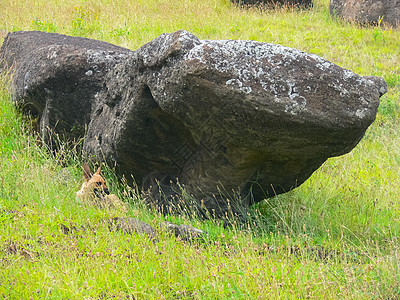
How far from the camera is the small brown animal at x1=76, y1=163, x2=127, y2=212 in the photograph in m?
5.53

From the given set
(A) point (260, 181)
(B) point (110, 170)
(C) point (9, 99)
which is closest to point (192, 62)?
(A) point (260, 181)

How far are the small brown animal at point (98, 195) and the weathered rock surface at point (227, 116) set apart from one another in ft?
1.23

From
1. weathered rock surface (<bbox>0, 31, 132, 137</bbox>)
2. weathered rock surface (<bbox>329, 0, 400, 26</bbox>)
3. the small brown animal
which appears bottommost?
the small brown animal

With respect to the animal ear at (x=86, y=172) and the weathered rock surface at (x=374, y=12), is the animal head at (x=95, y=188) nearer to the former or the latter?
the animal ear at (x=86, y=172)

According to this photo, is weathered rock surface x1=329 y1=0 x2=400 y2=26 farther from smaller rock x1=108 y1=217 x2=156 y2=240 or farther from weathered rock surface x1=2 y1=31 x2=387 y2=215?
smaller rock x1=108 y1=217 x2=156 y2=240

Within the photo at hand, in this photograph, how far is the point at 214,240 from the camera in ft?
16.3

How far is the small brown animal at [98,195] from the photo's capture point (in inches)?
218

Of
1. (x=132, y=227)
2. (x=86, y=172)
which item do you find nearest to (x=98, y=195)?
(x=86, y=172)

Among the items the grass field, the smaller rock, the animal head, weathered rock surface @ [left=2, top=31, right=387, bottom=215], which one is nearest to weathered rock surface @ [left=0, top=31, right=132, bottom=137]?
the grass field

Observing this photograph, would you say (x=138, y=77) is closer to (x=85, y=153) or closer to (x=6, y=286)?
(x=85, y=153)

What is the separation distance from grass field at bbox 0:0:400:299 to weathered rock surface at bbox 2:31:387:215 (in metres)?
0.44

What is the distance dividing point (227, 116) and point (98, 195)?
6.40 feet

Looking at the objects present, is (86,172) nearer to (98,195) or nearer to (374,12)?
(98,195)

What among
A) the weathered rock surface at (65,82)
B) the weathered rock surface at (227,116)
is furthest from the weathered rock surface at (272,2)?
the weathered rock surface at (227,116)
